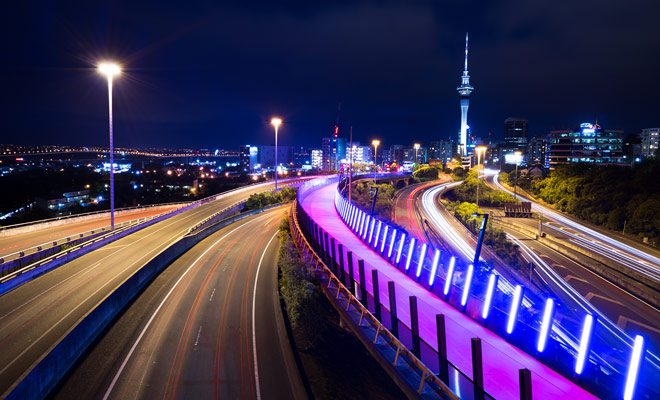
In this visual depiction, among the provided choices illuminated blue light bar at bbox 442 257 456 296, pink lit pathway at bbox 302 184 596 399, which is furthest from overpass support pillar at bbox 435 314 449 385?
illuminated blue light bar at bbox 442 257 456 296

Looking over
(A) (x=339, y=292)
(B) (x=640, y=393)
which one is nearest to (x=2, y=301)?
(A) (x=339, y=292)

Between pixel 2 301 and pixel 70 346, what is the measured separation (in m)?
6.10

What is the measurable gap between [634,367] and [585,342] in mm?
668

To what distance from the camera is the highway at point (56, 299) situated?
10.7 metres

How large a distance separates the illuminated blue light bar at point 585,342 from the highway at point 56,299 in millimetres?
13385

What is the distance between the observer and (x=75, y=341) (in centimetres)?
1118

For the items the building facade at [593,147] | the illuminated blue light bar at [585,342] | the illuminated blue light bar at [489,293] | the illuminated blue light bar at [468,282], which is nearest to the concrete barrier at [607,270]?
the illuminated blue light bar at [468,282]

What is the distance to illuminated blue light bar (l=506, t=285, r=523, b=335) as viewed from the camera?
6.96 metres

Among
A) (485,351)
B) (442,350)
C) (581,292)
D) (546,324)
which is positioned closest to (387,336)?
(442,350)

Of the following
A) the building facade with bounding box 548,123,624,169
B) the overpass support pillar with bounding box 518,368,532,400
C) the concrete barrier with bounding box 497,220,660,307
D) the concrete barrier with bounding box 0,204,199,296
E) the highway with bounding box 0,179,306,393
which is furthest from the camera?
the building facade with bounding box 548,123,624,169

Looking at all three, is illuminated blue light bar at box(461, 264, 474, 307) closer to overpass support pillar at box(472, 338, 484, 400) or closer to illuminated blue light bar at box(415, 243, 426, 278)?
illuminated blue light bar at box(415, 243, 426, 278)

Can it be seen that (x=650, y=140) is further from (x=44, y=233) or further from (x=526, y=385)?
(x=44, y=233)

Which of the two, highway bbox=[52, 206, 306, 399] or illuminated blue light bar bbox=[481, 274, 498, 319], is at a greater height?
illuminated blue light bar bbox=[481, 274, 498, 319]

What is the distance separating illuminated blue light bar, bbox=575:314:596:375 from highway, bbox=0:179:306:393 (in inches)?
527
